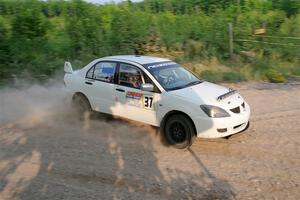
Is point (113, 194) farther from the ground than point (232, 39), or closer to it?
closer to it

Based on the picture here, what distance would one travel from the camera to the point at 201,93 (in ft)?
23.9

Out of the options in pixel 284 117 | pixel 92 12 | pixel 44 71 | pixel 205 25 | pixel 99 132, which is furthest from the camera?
pixel 205 25

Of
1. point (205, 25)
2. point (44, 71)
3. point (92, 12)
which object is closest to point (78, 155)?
point (44, 71)

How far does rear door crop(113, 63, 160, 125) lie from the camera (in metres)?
7.55

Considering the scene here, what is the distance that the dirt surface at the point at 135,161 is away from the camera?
546 cm

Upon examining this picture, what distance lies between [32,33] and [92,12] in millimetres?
2796

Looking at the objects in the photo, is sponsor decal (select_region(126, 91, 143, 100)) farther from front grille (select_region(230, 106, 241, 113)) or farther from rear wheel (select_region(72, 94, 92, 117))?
front grille (select_region(230, 106, 241, 113))

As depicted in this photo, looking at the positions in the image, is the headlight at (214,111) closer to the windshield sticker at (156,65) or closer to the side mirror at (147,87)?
the side mirror at (147,87)

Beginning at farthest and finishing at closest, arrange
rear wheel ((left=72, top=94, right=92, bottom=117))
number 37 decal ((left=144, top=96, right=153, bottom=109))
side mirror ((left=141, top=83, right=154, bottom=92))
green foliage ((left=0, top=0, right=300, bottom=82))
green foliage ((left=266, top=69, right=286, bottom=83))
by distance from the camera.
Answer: green foliage ((left=0, top=0, right=300, bottom=82)) → green foliage ((left=266, top=69, right=286, bottom=83)) → rear wheel ((left=72, top=94, right=92, bottom=117)) → number 37 decal ((left=144, top=96, right=153, bottom=109)) → side mirror ((left=141, top=83, right=154, bottom=92))

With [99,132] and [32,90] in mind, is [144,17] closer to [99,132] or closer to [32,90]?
[32,90]

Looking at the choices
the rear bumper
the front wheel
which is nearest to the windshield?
the front wheel

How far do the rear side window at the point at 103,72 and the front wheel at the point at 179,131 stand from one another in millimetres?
1874

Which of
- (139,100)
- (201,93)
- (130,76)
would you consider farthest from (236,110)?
(130,76)

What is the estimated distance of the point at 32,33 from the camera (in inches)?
578
